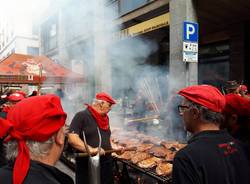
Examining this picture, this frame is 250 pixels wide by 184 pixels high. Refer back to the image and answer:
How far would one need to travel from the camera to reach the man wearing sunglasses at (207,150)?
1.46 metres

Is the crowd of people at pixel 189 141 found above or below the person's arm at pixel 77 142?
above

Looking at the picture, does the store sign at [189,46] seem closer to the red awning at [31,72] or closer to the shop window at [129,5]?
the shop window at [129,5]

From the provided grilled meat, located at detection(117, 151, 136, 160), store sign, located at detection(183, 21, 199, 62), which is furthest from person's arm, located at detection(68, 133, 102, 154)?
store sign, located at detection(183, 21, 199, 62)

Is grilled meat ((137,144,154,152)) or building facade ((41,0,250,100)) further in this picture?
building facade ((41,0,250,100))

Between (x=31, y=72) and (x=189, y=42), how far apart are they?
5.05 metres

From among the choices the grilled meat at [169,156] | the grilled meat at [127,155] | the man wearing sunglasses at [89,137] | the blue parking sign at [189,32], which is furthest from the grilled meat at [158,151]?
the blue parking sign at [189,32]

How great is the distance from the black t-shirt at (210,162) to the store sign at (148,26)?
5476 millimetres

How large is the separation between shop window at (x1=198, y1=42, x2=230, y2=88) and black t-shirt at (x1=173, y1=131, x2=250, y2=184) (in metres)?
6.59

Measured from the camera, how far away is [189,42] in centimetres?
469

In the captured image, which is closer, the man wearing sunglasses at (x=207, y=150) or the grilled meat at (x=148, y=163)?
the man wearing sunglasses at (x=207, y=150)

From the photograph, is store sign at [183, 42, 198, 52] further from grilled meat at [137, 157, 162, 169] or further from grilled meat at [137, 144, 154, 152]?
grilled meat at [137, 157, 162, 169]

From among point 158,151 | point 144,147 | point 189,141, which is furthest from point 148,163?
point 189,141

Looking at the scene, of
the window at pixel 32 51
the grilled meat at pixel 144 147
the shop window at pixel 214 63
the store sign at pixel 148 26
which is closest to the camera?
the grilled meat at pixel 144 147

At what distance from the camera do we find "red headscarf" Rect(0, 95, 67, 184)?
1174mm
